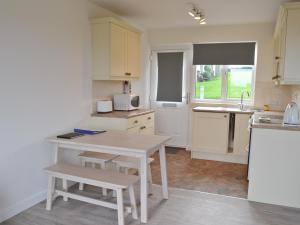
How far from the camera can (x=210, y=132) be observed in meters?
4.61

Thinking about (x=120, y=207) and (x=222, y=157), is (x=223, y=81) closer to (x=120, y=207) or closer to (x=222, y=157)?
(x=222, y=157)

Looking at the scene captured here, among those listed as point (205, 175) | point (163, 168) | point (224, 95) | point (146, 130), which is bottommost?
point (205, 175)

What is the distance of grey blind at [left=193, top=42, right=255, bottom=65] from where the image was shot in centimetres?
480

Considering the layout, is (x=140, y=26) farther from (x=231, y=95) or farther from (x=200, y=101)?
(x=231, y=95)

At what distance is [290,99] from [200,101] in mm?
1591

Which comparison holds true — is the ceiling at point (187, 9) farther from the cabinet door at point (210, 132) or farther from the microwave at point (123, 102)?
→ the cabinet door at point (210, 132)

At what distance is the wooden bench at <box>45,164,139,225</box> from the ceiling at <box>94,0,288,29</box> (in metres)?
2.28

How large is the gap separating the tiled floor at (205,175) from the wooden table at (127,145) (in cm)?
67

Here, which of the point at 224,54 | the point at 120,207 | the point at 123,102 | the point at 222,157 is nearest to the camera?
the point at 120,207

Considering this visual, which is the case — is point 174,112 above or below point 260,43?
below

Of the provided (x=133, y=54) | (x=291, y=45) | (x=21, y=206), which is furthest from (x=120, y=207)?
(x=133, y=54)

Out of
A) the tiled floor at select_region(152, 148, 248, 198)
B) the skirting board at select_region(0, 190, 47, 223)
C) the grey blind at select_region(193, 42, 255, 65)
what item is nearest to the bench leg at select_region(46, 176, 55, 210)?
the skirting board at select_region(0, 190, 47, 223)

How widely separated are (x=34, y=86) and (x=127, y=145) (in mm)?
1180

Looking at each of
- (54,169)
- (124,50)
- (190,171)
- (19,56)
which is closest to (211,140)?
(190,171)
